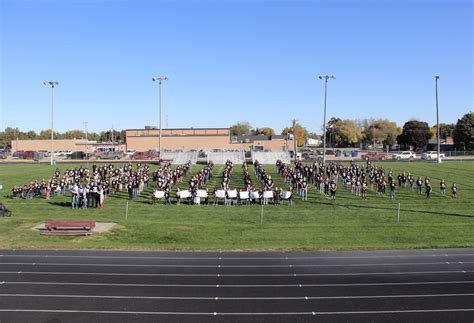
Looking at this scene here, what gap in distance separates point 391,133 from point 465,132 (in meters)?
43.2

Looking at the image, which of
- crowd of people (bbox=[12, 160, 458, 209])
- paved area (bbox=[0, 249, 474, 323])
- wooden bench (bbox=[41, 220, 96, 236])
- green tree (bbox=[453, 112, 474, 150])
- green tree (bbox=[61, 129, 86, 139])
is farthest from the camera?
green tree (bbox=[61, 129, 86, 139])

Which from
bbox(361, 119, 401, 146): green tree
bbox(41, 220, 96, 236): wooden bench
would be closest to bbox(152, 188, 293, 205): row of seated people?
bbox(41, 220, 96, 236): wooden bench

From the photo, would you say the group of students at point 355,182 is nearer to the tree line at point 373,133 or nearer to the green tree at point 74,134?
the tree line at point 373,133

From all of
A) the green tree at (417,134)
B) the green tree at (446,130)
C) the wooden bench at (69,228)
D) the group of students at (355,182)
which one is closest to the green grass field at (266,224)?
the wooden bench at (69,228)

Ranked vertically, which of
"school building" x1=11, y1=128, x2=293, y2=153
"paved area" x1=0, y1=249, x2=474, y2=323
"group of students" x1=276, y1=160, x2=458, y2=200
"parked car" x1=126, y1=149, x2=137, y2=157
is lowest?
"paved area" x1=0, y1=249, x2=474, y2=323

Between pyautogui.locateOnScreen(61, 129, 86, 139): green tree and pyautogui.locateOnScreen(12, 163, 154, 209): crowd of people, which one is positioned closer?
pyautogui.locateOnScreen(12, 163, 154, 209): crowd of people

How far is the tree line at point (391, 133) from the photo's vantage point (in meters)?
99.4

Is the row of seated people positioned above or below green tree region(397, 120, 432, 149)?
below

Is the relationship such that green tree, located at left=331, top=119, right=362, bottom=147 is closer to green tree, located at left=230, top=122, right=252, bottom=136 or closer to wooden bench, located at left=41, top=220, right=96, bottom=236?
green tree, located at left=230, top=122, right=252, bottom=136

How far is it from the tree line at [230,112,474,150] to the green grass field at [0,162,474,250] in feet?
233

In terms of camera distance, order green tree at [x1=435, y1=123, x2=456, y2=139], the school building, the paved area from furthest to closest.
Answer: green tree at [x1=435, y1=123, x2=456, y2=139]
the school building
the paved area

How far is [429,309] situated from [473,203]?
69.8 ft

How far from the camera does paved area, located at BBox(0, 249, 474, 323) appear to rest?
41.2 feet

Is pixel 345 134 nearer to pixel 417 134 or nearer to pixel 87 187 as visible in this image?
pixel 417 134
